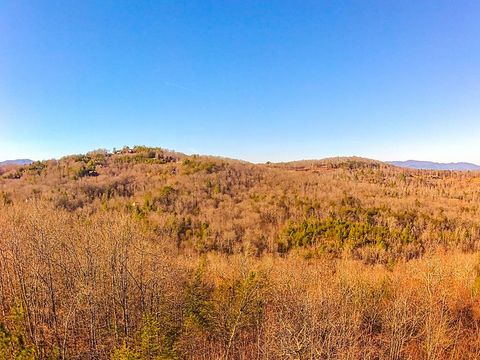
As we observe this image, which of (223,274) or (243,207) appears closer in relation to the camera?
(223,274)

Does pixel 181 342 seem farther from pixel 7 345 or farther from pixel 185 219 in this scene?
pixel 185 219

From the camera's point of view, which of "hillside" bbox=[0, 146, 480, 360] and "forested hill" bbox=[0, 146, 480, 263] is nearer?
"hillside" bbox=[0, 146, 480, 360]

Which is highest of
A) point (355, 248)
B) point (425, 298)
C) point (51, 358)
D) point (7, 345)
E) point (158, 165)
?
point (158, 165)

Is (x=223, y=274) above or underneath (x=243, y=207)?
underneath

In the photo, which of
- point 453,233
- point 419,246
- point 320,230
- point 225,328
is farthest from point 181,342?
point 453,233

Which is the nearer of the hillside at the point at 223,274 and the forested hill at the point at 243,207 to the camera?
the hillside at the point at 223,274
